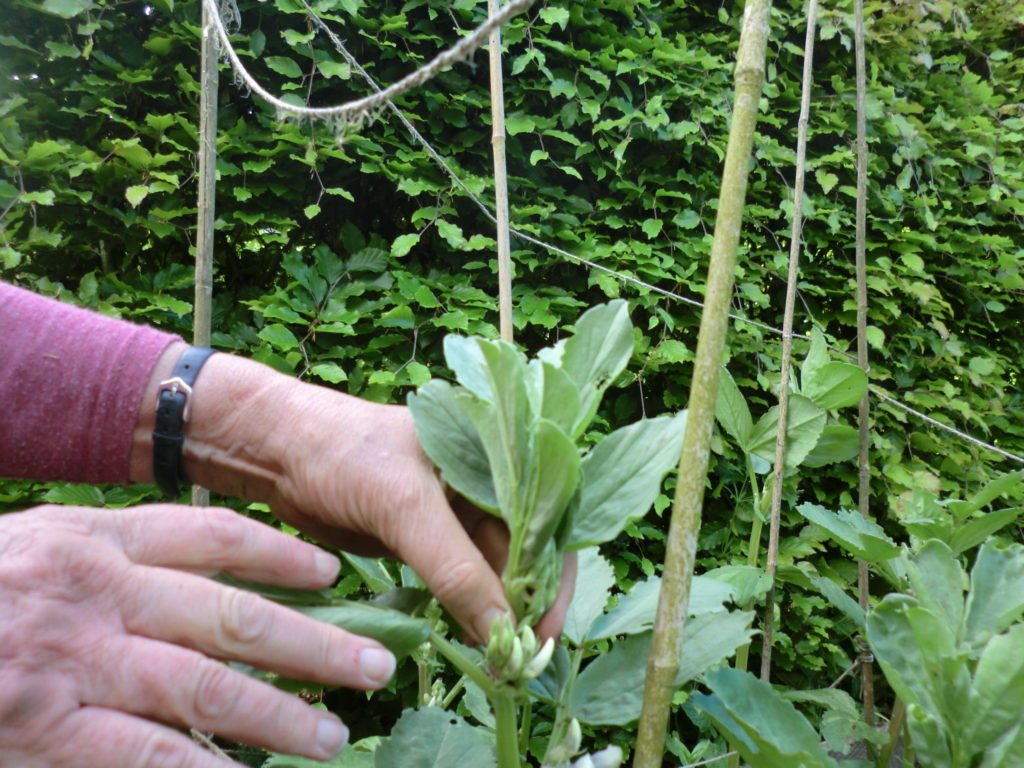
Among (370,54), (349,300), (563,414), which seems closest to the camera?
(563,414)

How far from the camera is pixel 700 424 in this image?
15.6 inches

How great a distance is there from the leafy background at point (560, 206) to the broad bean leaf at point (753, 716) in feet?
2.58

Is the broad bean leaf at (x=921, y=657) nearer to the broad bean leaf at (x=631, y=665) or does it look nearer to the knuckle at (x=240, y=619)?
the broad bean leaf at (x=631, y=665)

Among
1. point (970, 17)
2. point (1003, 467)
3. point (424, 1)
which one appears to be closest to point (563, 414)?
point (424, 1)

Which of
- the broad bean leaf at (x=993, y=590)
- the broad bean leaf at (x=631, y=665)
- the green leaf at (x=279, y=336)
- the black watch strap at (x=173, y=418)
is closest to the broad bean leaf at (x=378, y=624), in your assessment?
the broad bean leaf at (x=631, y=665)

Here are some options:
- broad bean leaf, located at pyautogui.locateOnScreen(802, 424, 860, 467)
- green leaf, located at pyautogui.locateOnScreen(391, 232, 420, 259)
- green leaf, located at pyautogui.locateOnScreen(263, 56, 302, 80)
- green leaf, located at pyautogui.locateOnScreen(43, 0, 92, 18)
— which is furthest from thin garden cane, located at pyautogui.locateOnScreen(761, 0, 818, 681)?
green leaf, located at pyautogui.locateOnScreen(43, 0, 92, 18)

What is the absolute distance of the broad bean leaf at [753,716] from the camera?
50 cm

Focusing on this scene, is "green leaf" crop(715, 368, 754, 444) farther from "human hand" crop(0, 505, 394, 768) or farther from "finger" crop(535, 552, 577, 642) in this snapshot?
"human hand" crop(0, 505, 394, 768)

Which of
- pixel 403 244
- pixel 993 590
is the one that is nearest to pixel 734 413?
pixel 993 590

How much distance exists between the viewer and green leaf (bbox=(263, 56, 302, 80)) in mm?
1687

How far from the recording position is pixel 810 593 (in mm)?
1981

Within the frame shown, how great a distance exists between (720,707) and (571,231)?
156 cm

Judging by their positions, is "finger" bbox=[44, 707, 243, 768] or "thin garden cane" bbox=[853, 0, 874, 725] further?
"thin garden cane" bbox=[853, 0, 874, 725]

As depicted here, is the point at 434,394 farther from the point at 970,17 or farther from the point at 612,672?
the point at 970,17
